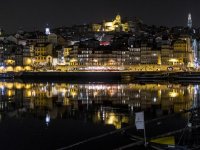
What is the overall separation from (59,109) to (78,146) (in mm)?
11250

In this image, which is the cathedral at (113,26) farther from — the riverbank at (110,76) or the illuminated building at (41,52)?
the riverbank at (110,76)

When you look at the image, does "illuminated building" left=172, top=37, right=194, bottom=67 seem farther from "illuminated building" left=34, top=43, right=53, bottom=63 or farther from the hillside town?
"illuminated building" left=34, top=43, right=53, bottom=63

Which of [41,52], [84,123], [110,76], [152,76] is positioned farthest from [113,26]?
[84,123]

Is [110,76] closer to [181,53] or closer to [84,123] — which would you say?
[181,53]

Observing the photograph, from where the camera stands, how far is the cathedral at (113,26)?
132750mm

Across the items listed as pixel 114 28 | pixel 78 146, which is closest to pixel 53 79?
pixel 78 146

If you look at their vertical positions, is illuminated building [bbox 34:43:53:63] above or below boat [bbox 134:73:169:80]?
above

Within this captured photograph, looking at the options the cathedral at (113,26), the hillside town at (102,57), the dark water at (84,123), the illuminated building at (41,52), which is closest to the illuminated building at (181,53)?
the hillside town at (102,57)

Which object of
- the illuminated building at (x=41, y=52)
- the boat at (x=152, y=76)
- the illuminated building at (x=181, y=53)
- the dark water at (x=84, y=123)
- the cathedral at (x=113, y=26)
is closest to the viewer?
the dark water at (x=84, y=123)

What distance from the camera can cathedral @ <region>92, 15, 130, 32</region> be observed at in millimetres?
132750

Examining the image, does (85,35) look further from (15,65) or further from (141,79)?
(141,79)

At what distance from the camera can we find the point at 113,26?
134m

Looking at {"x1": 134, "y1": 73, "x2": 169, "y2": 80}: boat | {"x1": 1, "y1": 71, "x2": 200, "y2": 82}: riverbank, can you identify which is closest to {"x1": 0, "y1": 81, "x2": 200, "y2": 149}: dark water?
{"x1": 1, "y1": 71, "x2": 200, "y2": 82}: riverbank

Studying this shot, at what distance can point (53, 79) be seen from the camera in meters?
67.2
